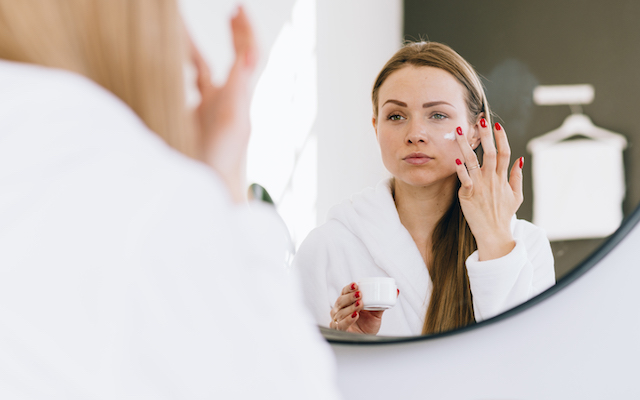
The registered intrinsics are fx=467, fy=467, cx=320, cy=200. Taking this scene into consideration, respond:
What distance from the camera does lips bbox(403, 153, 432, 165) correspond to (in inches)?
26.0

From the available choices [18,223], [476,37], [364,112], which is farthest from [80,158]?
[476,37]

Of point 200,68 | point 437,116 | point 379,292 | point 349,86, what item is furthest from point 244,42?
point 379,292

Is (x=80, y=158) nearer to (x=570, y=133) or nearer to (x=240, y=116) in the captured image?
(x=240, y=116)

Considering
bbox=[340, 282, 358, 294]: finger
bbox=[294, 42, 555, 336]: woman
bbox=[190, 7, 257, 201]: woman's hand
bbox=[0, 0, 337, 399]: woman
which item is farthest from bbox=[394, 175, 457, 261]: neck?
bbox=[0, 0, 337, 399]: woman

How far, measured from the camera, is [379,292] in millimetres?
665

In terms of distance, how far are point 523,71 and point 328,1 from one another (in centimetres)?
30

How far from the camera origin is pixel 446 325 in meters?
0.68

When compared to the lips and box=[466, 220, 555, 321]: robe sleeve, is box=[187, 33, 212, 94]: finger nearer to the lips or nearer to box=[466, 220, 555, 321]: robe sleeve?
the lips

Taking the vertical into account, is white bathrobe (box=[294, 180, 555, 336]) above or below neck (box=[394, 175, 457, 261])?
below

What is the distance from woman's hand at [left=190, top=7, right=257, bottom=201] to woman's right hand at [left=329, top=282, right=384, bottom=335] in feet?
0.86

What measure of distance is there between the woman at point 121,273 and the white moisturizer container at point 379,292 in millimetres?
331

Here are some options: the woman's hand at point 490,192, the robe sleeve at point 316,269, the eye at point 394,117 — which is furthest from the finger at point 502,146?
the robe sleeve at point 316,269

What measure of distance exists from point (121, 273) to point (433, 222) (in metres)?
0.48

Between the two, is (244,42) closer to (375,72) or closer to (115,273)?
(375,72)
